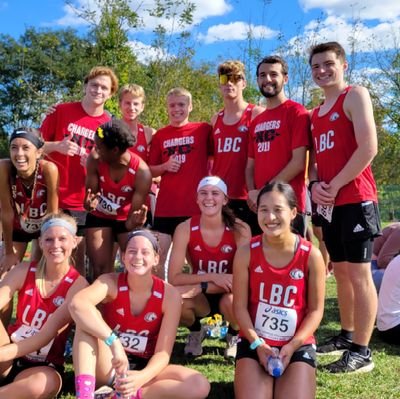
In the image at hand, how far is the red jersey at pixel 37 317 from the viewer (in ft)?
10.9

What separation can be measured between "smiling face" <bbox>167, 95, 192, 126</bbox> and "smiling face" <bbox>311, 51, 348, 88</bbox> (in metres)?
1.53

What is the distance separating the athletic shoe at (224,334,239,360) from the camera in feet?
13.6

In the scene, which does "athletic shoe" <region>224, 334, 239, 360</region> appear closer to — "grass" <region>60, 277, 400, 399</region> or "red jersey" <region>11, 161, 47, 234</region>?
"grass" <region>60, 277, 400, 399</region>

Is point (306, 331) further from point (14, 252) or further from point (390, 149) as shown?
point (390, 149)

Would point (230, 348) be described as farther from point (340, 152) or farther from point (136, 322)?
point (340, 152)

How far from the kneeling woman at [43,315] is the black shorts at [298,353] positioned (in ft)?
3.69

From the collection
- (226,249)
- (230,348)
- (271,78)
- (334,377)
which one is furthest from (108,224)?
(334,377)

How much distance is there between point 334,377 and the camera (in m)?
3.66

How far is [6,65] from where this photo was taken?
39.3 meters

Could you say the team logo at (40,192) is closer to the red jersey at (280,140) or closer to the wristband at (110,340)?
the wristband at (110,340)

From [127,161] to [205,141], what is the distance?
91 cm

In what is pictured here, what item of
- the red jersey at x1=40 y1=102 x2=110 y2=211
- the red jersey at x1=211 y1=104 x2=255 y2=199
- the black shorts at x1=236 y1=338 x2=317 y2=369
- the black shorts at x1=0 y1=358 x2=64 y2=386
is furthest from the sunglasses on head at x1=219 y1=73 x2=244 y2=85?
the black shorts at x1=0 y1=358 x2=64 y2=386

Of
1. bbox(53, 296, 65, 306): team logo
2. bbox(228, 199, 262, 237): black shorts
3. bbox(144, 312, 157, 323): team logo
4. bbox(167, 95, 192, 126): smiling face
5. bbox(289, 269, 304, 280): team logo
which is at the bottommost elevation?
bbox(144, 312, 157, 323): team logo

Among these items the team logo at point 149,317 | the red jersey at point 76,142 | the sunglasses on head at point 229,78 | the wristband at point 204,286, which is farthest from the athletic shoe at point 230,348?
the sunglasses on head at point 229,78
